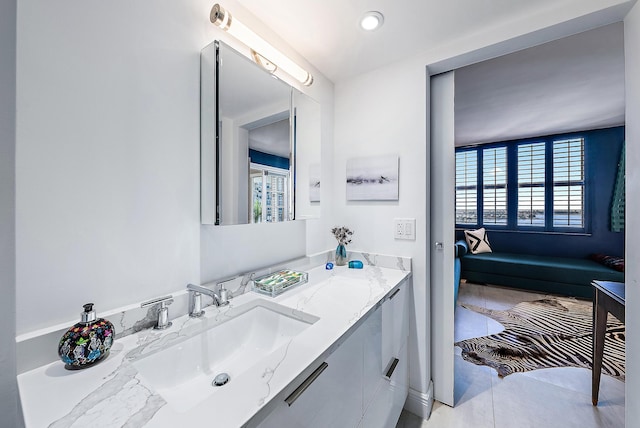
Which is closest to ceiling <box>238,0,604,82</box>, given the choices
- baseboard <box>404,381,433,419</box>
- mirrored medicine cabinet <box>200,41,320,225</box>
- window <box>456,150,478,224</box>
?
mirrored medicine cabinet <box>200,41,320,225</box>

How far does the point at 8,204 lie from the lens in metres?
0.63

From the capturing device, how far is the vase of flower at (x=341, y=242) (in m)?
1.71

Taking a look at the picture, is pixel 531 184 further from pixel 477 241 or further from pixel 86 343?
pixel 86 343

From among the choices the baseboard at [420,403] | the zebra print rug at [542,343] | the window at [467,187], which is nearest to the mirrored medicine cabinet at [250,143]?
the baseboard at [420,403]

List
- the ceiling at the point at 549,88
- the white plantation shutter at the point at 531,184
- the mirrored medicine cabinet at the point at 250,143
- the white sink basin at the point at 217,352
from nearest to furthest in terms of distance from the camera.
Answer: the white sink basin at the point at 217,352 < the mirrored medicine cabinet at the point at 250,143 < the ceiling at the point at 549,88 < the white plantation shutter at the point at 531,184

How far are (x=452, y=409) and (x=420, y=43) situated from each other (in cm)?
218

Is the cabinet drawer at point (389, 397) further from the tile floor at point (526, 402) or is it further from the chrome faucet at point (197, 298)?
the chrome faucet at point (197, 298)

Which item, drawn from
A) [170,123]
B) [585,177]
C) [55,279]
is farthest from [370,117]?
[585,177]

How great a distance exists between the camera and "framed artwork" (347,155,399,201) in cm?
160

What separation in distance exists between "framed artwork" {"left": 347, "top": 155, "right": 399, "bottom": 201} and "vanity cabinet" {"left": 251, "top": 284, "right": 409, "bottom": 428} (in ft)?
1.94

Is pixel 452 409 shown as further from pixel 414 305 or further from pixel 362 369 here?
pixel 362 369

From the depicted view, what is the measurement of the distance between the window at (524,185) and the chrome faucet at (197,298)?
4994mm

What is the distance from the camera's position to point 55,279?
694 mm

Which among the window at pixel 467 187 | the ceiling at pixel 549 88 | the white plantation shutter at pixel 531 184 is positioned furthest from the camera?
the window at pixel 467 187
